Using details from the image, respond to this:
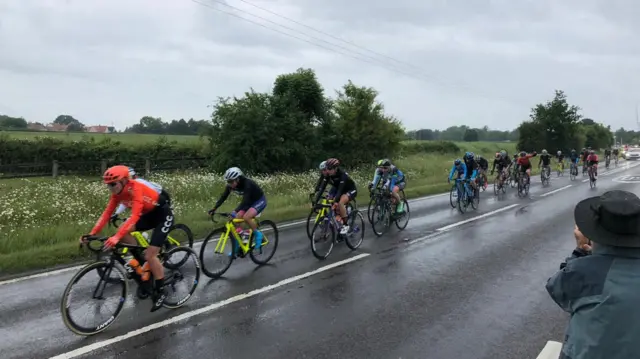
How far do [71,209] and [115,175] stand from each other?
8.39 metres

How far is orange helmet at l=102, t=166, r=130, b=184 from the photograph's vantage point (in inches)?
217

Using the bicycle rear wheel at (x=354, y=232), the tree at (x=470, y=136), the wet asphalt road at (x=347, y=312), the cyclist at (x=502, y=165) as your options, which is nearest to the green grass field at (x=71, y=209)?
the wet asphalt road at (x=347, y=312)

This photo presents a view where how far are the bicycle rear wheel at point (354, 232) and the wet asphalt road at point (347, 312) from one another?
0.27m

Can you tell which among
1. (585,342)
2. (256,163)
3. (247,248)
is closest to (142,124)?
(256,163)

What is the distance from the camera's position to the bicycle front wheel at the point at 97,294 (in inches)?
203

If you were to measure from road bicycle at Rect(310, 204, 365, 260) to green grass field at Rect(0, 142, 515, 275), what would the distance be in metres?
1.78

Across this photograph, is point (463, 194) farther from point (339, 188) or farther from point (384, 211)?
point (339, 188)

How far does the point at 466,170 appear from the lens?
52.1 feet

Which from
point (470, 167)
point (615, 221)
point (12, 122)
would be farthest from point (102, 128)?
point (615, 221)

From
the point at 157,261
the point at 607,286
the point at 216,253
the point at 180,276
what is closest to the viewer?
the point at 607,286

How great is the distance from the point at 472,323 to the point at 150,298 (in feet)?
13.1

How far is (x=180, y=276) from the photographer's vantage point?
633 cm

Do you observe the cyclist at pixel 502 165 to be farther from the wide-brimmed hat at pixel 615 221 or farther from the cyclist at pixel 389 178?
the wide-brimmed hat at pixel 615 221

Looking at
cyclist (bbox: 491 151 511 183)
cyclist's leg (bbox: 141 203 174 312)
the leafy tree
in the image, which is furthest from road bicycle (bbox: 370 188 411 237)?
the leafy tree
